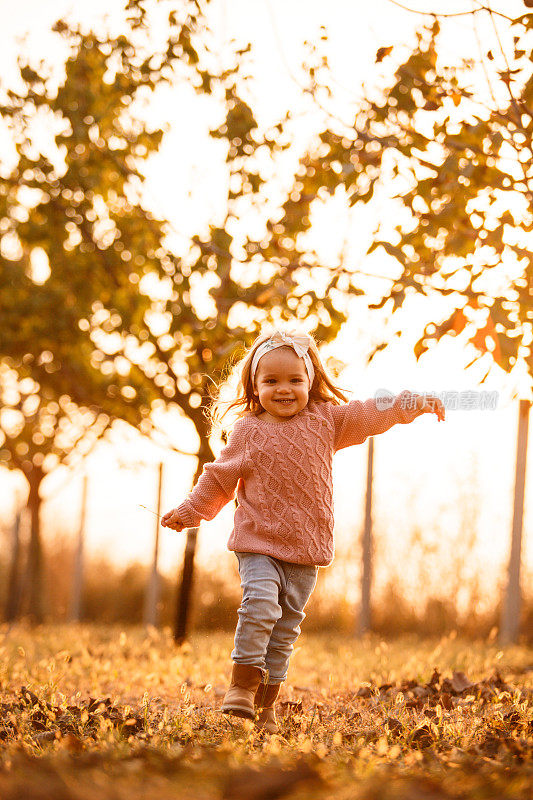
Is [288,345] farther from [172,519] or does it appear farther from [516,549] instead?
[516,549]

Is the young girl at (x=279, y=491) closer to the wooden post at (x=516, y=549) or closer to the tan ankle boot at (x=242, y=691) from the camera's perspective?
the tan ankle boot at (x=242, y=691)

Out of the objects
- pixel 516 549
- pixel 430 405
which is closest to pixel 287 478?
pixel 430 405

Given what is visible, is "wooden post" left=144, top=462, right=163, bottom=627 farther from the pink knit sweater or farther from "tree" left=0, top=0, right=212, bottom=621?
the pink knit sweater

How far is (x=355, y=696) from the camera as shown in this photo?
4.06m

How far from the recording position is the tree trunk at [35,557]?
10.2 meters

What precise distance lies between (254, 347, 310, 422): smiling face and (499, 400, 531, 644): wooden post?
407 centimetres

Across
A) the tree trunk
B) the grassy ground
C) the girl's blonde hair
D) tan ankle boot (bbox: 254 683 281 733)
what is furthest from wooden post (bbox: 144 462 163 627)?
tan ankle boot (bbox: 254 683 281 733)

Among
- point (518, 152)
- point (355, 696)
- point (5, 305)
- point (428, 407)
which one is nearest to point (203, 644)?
point (355, 696)

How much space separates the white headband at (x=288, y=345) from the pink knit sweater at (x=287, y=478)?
0.16 metres

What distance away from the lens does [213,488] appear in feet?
11.9

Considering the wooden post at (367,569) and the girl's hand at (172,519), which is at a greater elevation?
the girl's hand at (172,519)

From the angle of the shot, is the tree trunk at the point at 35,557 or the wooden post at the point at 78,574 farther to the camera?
the wooden post at the point at 78,574

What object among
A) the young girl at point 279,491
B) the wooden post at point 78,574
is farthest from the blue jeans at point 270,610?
the wooden post at point 78,574

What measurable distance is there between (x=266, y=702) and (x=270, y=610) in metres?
0.42
